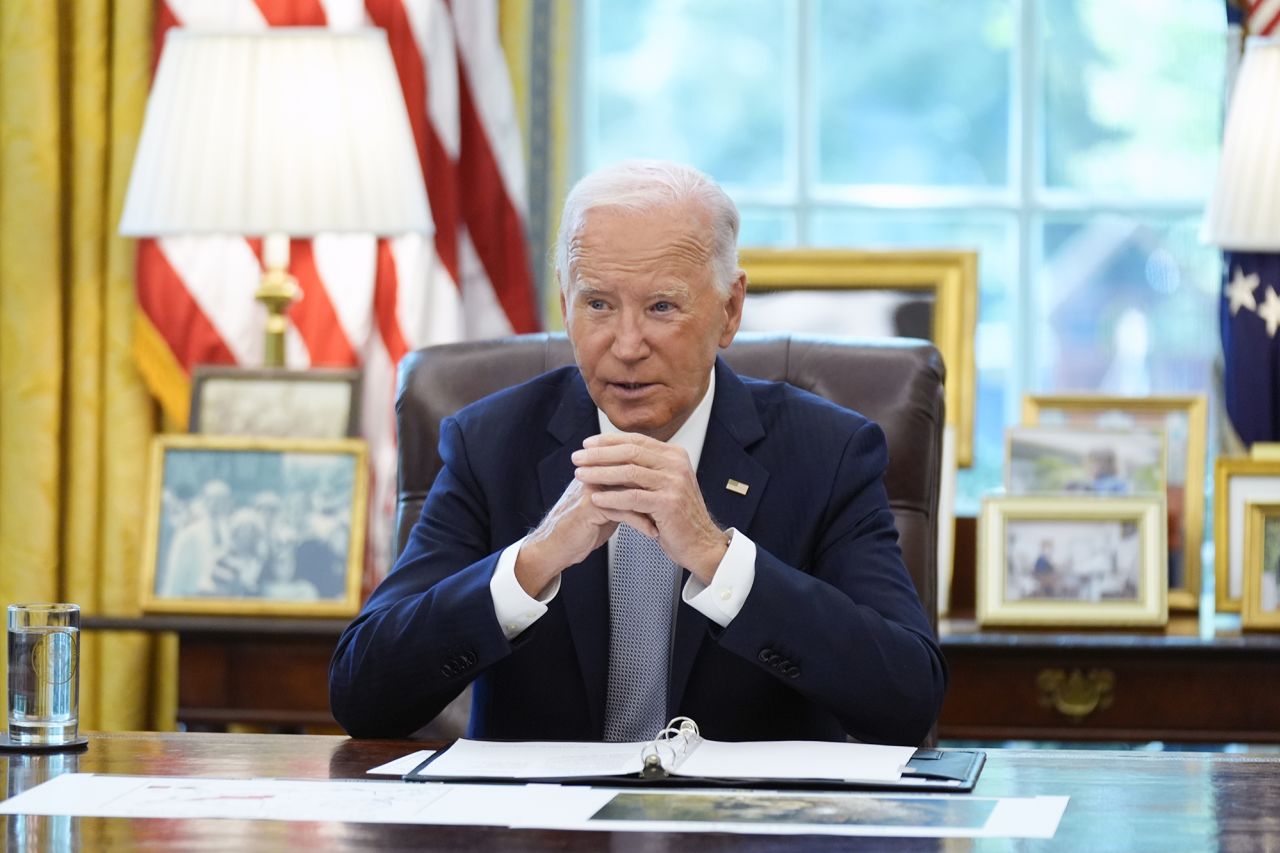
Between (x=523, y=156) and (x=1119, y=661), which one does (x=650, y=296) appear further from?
(x=523, y=156)

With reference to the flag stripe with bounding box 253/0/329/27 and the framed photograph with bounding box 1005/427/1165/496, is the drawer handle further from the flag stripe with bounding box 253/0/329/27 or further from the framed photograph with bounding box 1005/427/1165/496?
the flag stripe with bounding box 253/0/329/27

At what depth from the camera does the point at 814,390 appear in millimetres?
2383

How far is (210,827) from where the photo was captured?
1.42 m

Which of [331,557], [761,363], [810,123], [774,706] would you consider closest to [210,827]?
[774,706]

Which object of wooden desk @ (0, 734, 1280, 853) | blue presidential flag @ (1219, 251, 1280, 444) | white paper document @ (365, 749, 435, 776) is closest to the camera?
wooden desk @ (0, 734, 1280, 853)

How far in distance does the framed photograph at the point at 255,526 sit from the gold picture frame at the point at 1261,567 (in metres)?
1.47

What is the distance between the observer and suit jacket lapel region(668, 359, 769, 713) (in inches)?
→ 78.7

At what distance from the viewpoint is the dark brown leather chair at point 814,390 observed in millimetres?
2344

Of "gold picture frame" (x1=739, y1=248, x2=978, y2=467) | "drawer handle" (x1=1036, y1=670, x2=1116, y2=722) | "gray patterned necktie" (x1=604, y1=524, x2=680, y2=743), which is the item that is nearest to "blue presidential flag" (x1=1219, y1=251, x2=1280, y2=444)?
"gold picture frame" (x1=739, y1=248, x2=978, y2=467)

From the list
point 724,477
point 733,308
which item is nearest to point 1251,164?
point 733,308

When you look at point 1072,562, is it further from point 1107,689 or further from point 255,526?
point 255,526

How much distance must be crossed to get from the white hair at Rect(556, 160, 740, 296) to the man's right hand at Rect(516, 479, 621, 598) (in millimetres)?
320

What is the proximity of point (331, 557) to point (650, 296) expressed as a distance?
1212 mm

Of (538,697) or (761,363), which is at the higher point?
(761,363)
